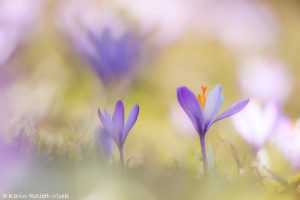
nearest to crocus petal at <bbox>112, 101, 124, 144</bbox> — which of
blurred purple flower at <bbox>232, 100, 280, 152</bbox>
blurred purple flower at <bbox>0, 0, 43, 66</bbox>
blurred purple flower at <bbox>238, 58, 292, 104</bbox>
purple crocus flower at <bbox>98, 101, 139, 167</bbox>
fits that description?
purple crocus flower at <bbox>98, 101, 139, 167</bbox>

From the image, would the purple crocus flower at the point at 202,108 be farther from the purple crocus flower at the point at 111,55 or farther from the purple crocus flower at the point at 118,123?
the purple crocus flower at the point at 111,55

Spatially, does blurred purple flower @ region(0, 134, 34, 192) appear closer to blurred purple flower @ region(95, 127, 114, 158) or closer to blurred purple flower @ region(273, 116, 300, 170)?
blurred purple flower @ region(95, 127, 114, 158)

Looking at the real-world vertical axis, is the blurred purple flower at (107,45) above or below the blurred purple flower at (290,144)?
above

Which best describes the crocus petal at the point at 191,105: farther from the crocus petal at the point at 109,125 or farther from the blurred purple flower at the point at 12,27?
the blurred purple flower at the point at 12,27

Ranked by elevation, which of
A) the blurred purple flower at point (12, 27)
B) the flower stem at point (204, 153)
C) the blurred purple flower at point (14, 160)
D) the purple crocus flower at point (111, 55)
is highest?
the blurred purple flower at point (12, 27)

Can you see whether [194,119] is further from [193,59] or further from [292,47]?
[292,47]

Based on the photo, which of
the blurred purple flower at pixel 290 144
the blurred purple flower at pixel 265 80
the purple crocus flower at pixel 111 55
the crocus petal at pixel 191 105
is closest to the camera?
the crocus petal at pixel 191 105

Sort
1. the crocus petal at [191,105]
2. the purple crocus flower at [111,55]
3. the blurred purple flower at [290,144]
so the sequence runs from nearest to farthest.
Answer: the crocus petal at [191,105]
the blurred purple flower at [290,144]
the purple crocus flower at [111,55]

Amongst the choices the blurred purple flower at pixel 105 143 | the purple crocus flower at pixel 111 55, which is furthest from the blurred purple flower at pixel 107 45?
the blurred purple flower at pixel 105 143

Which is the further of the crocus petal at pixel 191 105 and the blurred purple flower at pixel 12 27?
the blurred purple flower at pixel 12 27
